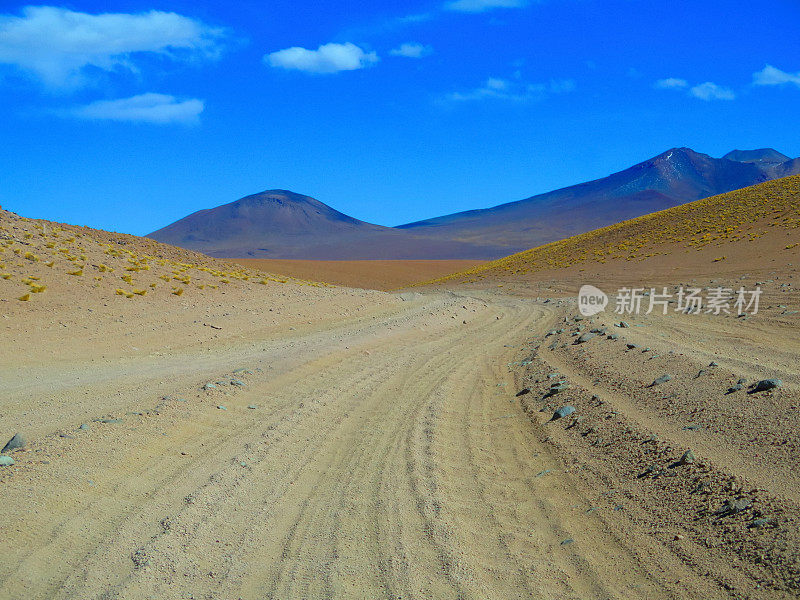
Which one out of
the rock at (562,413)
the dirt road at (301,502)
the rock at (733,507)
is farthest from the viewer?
the rock at (562,413)

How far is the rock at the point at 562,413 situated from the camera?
773cm

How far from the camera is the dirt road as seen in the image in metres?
3.99

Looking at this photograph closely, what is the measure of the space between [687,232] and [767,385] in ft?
147

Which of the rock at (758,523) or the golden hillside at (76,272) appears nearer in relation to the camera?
the rock at (758,523)

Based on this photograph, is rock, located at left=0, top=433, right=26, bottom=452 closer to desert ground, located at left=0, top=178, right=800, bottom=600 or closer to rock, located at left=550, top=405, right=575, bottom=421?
desert ground, located at left=0, top=178, right=800, bottom=600

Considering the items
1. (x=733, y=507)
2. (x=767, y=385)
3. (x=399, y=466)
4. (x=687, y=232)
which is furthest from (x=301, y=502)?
(x=687, y=232)

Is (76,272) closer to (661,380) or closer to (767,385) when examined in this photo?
(661,380)

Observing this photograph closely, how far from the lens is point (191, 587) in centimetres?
394

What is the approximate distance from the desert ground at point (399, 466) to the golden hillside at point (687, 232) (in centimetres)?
2960

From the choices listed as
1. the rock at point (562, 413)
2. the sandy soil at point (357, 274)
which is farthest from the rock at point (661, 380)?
the sandy soil at point (357, 274)

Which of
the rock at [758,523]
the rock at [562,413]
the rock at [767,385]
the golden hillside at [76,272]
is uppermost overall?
the golden hillside at [76,272]
